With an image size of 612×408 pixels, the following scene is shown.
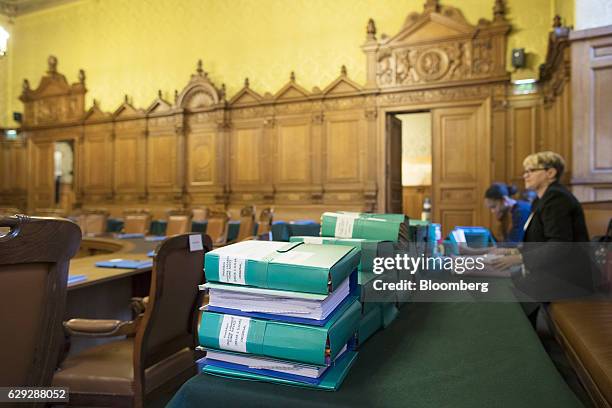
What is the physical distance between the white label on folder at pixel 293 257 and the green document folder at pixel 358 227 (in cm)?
41

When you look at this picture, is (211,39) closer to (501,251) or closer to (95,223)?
(95,223)

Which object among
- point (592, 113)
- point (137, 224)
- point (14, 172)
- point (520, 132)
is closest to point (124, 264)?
point (137, 224)

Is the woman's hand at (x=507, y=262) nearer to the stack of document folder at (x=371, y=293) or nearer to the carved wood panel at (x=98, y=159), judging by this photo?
the stack of document folder at (x=371, y=293)

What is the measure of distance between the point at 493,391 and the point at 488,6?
784 centimetres

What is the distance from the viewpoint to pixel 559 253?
2164 millimetres

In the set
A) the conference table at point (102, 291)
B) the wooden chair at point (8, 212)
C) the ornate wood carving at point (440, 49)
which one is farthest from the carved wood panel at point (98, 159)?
the conference table at point (102, 291)

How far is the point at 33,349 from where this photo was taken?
106 centimetres

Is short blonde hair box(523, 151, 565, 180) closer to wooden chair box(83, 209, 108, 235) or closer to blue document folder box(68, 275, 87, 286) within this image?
blue document folder box(68, 275, 87, 286)

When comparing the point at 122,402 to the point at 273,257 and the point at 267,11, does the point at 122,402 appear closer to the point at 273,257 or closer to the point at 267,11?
the point at 273,257

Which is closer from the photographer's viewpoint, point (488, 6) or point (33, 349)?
point (33, 349)

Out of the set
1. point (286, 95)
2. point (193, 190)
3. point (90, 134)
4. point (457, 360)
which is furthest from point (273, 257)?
point (90, 134)

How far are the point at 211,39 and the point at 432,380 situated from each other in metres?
9.59

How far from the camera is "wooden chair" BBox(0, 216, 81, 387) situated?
3.25 ft

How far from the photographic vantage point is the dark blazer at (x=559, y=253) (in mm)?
2131
